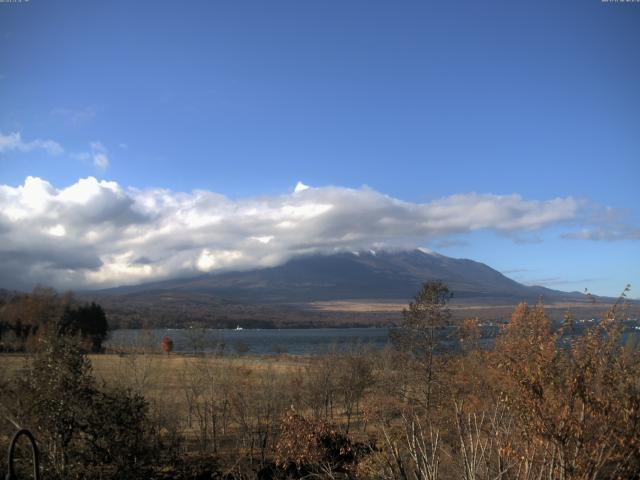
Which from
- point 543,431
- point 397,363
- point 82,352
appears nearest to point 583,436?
point 543,431

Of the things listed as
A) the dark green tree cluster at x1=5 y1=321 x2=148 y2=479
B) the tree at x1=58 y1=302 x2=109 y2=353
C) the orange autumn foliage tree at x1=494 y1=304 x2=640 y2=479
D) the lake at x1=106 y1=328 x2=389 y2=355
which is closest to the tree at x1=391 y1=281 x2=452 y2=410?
the lake at x1=106 y1=328 x2=389 y2=355

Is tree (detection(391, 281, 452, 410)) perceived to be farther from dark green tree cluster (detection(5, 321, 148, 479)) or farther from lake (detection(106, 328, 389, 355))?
dark green tree cluster (detection(5, 321, 148, 479))

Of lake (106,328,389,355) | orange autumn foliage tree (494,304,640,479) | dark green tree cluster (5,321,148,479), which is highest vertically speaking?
orange autumn foliage tree (494,304,640,479)

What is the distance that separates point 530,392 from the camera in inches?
316

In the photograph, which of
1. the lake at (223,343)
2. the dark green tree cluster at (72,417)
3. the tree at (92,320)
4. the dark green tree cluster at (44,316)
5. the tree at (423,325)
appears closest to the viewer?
the dark green tree cluster at (72,417)

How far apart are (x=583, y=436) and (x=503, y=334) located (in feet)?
84.3

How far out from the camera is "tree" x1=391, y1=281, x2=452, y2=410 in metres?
28.3

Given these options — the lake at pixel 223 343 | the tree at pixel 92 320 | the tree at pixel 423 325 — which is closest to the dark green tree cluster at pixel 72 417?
the tree at pixel 423 325

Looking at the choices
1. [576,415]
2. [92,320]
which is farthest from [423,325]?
[92,320]

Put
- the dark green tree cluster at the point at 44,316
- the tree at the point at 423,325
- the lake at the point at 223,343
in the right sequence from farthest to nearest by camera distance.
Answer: the dark green tree cluster at the point at 44,316 < the lake at the point at 223,343 < the tree at the point at 423,325

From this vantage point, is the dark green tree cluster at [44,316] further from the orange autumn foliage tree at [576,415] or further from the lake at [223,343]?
the orange autumn foliage tree at [576,415]

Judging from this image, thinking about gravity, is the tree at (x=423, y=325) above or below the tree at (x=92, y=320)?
above

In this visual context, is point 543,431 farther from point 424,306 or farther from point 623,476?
point 424,306

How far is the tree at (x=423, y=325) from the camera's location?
28.3m
